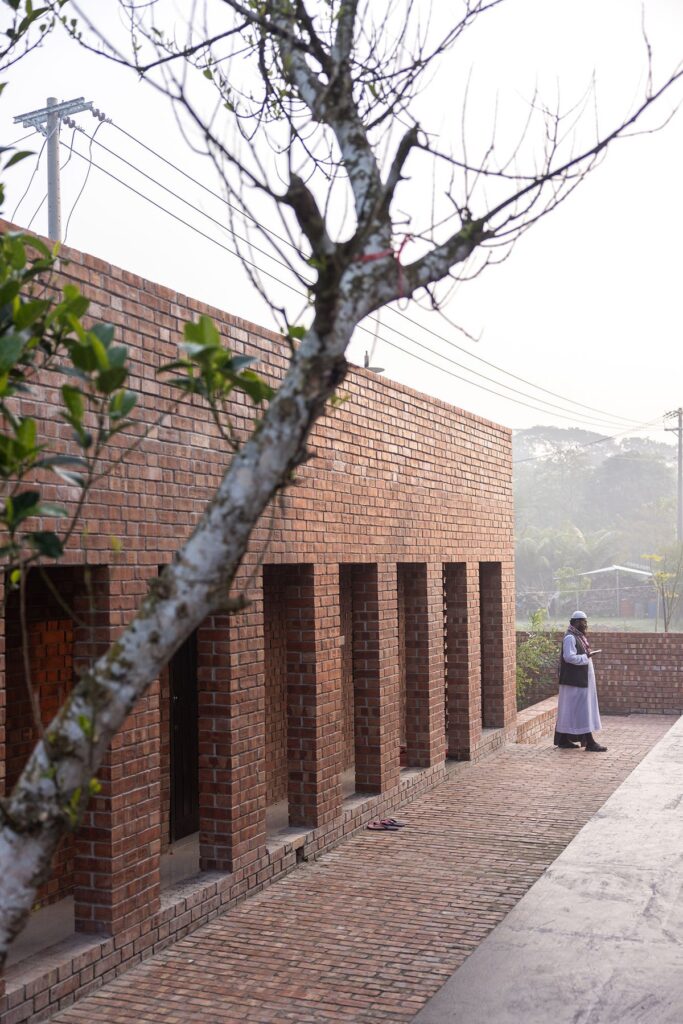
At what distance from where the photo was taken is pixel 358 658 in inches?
399

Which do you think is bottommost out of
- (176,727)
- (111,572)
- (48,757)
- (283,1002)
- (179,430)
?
(283,1002)

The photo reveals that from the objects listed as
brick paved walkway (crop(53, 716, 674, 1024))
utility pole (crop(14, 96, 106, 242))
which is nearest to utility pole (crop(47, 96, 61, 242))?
utility pole (crop(14, 96, 106, 242))

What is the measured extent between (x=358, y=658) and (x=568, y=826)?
2.32m

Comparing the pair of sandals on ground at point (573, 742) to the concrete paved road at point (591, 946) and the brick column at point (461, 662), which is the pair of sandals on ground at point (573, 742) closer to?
the brick column at point (461, 662)

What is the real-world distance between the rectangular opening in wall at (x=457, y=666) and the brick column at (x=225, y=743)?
5.08 metres

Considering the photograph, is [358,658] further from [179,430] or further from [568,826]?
[179,430]

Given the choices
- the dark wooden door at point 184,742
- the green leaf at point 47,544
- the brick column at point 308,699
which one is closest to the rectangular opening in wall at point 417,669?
the brick column at point 308,699

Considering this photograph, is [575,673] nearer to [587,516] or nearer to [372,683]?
[372,683]

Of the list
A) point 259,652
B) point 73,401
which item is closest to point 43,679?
point 259,652

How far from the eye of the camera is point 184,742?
30.0 ft

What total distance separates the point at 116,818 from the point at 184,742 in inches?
120

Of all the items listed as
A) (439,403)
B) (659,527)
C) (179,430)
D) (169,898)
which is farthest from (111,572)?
(659,527)

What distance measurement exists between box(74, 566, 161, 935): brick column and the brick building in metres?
0.01

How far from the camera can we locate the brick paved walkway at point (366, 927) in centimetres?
573
